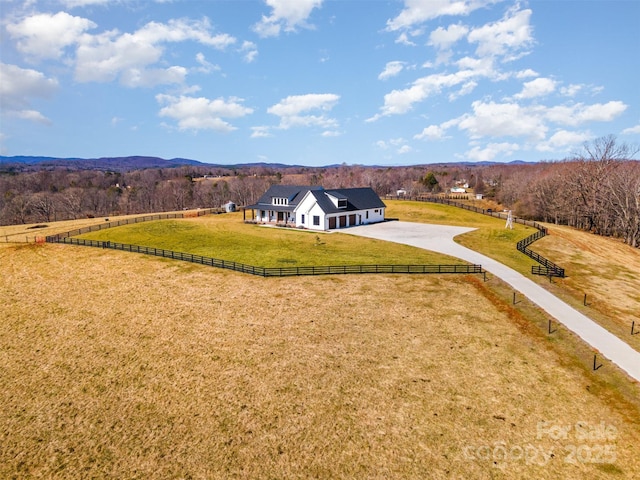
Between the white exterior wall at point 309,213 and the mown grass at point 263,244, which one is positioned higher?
the white exterior wall at point 309,213

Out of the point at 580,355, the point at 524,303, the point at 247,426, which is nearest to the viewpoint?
the point at 247,426

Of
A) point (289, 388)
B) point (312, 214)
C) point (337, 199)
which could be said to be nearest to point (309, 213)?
point (312, 214)

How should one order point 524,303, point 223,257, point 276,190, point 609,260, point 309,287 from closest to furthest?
point 524,303 < point 309,287 < point 223,257 < point 609,260 < point 276,190

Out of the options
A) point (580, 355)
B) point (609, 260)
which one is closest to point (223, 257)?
point (580, 355)

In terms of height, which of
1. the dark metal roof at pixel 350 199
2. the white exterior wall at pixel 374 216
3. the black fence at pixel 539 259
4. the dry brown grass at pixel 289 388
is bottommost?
the dry brown grass at pixel 289 388

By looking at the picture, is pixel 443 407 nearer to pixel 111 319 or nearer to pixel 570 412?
pixel 570 412

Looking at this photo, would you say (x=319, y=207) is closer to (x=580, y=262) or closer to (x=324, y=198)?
(x=324, y=198)

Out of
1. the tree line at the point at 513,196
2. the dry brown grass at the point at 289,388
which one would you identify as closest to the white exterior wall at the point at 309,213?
the dry brown grass at the point at 289,388

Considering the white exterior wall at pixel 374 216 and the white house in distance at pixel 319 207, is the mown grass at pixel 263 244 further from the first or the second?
the white exterior wall at pixel 374 216
